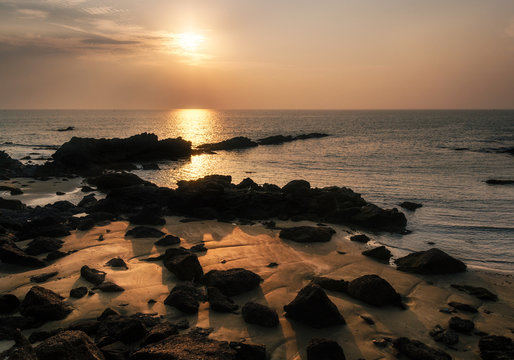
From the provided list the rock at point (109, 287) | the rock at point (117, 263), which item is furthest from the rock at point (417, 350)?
the rock at point (117, 263)

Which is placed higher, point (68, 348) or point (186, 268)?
point (68, 348)

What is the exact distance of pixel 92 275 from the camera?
38.3 ft

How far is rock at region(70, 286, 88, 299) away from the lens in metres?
10.5

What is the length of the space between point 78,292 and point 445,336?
9895mm

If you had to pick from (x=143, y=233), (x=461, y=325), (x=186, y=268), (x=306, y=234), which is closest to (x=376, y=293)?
(x=461, y=325)

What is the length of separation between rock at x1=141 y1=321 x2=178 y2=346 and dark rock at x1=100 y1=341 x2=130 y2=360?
38cm

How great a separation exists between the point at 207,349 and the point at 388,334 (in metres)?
4.75

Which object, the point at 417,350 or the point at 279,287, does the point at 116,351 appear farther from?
the point at 417,350

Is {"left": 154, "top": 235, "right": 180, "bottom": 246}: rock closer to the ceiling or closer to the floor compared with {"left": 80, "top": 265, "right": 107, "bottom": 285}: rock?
closer to the floor

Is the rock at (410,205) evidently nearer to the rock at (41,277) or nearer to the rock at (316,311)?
the rock at (316,311)

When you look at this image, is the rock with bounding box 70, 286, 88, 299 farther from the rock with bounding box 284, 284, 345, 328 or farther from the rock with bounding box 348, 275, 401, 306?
the rock with bounding box 348, 275, 401, 306

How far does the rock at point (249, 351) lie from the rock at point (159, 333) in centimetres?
147

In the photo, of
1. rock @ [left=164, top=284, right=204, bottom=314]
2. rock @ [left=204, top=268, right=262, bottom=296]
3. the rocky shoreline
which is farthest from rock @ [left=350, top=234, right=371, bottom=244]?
rock @ [left=164, top=284, right=204, bottom=314]

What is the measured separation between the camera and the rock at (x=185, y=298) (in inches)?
392
